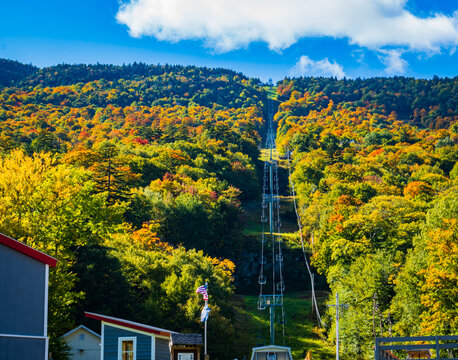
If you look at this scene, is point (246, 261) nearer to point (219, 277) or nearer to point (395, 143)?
point (219, 277)

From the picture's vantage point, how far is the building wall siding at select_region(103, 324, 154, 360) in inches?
1118

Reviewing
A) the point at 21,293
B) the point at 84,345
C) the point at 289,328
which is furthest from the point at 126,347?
the point at 289,328

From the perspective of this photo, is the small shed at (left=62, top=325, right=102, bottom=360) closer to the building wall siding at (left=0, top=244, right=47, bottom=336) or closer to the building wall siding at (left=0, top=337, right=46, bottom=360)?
the building wall siding at (left=0, top=337, right=46, bottom=360)

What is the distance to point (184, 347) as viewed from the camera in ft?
92.3

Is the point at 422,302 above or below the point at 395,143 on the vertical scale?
below

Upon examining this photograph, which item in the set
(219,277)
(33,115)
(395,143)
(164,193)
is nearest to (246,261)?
(164,193)

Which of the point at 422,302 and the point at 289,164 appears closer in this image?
the point at 422,302

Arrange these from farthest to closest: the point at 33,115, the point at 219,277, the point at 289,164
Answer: the point at 33,115
the point at 289,164
the point at 219,277

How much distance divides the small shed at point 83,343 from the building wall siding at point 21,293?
1362 cm

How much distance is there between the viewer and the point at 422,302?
4225 cm

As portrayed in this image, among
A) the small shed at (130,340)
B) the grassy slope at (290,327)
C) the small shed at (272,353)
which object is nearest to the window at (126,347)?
the small shed at (130,340)

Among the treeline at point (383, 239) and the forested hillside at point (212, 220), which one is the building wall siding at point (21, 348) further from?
the treeline at point (383, 239)

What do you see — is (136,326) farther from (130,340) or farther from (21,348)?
(21,348)

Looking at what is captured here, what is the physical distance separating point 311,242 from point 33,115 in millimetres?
100458
